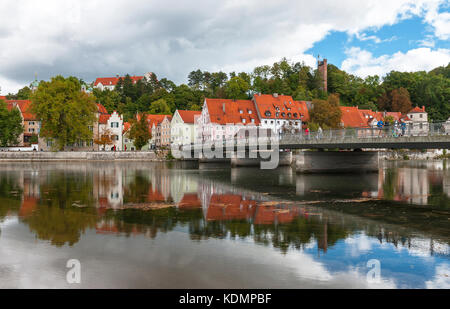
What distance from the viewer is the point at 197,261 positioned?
10180mm

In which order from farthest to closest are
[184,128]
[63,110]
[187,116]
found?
[187,116], [184,128], [63,110]

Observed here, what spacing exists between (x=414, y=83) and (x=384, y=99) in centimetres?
1151

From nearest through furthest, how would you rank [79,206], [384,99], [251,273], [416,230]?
[251,273]
[416,230]
[79,206]
[384,99]

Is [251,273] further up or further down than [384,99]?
further down

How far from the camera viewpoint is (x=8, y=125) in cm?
8212

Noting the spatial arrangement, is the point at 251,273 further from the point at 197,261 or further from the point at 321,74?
the point at 321,74

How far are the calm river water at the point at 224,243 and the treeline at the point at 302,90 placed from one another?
101 metres

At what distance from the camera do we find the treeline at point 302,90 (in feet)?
401

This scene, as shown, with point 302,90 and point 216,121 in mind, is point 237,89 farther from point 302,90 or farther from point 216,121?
point 216,121

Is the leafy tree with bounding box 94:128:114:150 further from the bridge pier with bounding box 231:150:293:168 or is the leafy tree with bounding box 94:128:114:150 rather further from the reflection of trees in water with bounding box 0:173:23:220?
the reflection of trees in water with bounding box 0:173:23:220

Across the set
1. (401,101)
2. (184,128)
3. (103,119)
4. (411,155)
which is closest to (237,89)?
(184,128)

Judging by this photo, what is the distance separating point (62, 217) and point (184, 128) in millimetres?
87620
